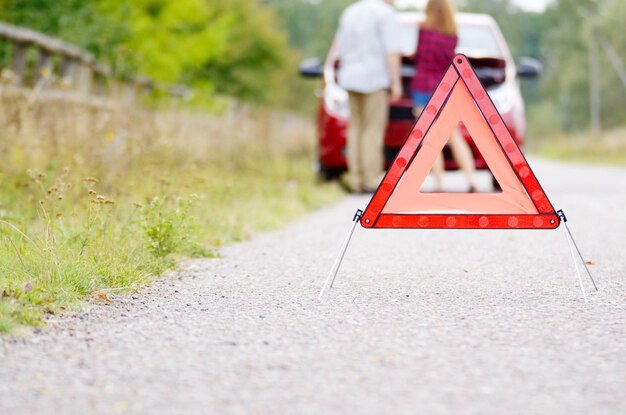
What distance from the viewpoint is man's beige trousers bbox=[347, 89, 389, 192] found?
10.5 m

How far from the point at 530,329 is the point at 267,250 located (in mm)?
2759

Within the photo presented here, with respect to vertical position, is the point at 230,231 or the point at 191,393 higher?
the point at 191,393

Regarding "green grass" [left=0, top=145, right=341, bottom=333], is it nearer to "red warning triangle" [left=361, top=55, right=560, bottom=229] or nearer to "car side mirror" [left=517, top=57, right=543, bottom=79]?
"red warning triangle" [left=361, top=55, right=560, bottom=229]

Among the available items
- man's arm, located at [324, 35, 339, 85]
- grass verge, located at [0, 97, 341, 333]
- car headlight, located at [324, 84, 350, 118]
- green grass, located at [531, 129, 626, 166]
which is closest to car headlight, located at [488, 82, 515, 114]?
car headlight, located at [324, 84, 350, 118]

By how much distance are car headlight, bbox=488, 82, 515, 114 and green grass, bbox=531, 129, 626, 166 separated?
1950 cm

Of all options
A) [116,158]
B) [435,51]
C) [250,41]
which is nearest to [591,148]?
[250,41]

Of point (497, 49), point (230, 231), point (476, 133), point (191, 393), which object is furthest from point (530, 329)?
point (497, 49)

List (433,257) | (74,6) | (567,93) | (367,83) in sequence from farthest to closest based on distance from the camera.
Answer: (567,93) < (74,6) < (367,83) < (433,257)

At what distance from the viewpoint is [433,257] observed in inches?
234

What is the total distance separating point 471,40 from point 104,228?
7339 millimetres

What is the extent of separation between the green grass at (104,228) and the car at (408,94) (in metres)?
1.42

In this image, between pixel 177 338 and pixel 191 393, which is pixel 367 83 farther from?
pixel 191 393

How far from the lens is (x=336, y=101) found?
36.4 ft

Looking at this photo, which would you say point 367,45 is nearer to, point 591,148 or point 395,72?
point 395,72
